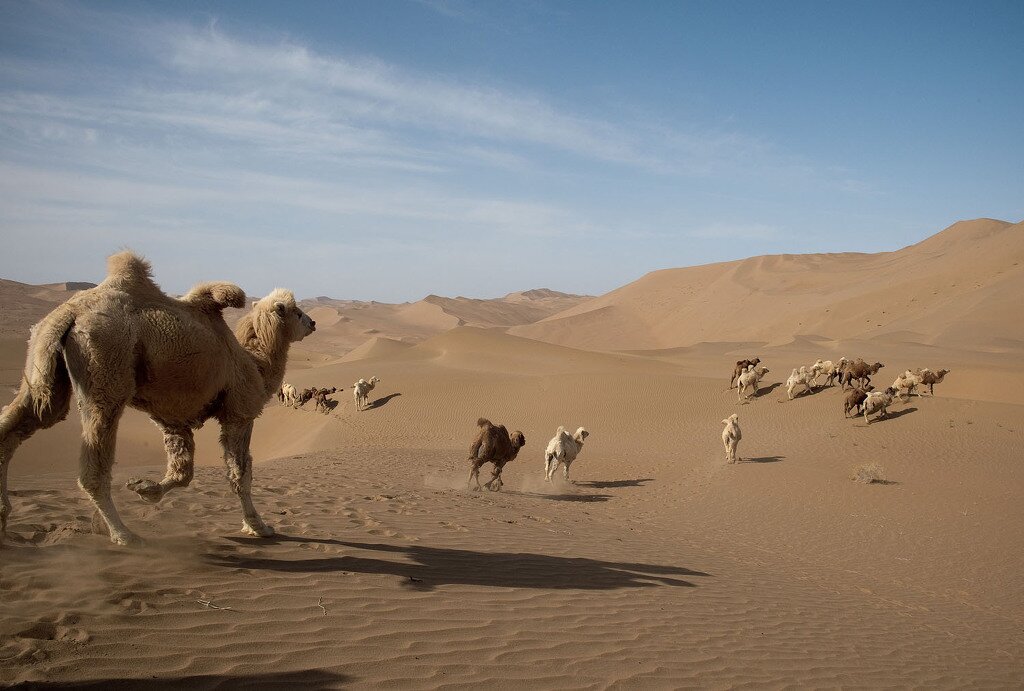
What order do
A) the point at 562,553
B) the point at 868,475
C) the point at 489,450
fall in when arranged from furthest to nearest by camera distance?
1. the point at 868,475
2. the point at 489,450
3. the point at 562,553

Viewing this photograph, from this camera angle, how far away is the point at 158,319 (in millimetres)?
5359

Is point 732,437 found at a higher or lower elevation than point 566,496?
higher

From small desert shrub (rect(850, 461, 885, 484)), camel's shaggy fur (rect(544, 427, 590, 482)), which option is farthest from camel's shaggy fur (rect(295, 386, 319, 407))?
small desert shrub (rect(850, 461, 885, 484))

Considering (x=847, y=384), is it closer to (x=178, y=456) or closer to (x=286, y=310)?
(x=286, y=310)

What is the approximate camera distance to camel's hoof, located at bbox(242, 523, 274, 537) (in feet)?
21.2

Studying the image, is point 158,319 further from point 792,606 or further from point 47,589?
point 792,606

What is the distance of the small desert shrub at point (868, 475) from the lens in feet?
48.5

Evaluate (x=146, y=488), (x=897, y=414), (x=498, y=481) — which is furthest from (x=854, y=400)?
(x=146, y=488)

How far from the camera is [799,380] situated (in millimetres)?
22812

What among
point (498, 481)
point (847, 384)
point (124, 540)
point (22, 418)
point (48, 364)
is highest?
point (48, 364)

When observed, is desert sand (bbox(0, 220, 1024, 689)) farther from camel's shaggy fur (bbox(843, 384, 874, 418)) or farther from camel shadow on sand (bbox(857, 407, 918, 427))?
camel's shaggy fur (bbox(843, 384, 874, 418))

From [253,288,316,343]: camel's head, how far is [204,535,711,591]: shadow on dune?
2.09 metres

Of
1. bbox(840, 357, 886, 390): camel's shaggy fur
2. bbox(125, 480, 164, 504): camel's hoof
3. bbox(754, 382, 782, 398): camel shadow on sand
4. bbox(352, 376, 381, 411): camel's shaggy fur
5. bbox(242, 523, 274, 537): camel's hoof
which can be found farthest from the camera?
bbox(352, 376, 381, 411): camel's shaggy fur

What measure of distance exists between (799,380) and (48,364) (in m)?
22.3
